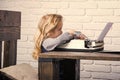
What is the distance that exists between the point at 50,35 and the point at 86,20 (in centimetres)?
74

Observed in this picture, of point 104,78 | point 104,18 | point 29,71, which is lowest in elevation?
point 104,78

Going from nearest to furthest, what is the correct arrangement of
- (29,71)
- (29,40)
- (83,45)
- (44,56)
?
(44,56) → (83,45) → (29,71) → (29,40)

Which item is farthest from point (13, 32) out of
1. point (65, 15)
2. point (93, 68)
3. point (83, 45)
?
point (93, 68)

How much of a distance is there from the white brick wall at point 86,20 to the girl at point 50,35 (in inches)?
24.8

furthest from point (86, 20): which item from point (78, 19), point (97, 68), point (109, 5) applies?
point (97, 68)

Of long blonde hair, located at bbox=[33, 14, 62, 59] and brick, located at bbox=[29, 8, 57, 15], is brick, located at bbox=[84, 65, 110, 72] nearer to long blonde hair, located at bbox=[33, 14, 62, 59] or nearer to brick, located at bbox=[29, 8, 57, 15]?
brick, located at bbox=[29, 8, 57, 15]

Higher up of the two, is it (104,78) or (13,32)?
(13,32)

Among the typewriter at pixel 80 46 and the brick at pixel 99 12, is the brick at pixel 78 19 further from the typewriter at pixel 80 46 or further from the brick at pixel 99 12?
the typewriter at pixel 80 46

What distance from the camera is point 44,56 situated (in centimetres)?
105

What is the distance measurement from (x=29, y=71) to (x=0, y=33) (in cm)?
30

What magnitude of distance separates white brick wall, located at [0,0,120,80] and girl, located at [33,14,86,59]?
631 millimetres

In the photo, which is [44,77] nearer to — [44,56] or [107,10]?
[44,56]

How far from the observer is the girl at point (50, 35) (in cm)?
124

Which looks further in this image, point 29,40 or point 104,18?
point 29,40
